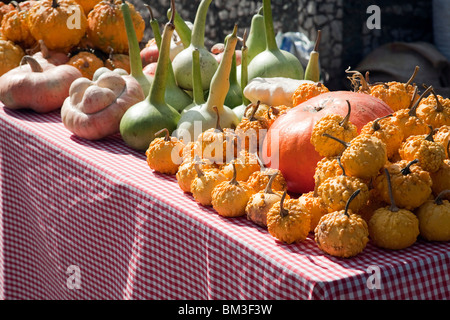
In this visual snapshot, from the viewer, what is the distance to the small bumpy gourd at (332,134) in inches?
67.7

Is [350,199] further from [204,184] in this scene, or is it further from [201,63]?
[201,63]

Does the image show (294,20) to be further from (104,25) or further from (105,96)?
(105,96)

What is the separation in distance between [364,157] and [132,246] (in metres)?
0.94

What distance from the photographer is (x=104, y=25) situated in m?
3.18

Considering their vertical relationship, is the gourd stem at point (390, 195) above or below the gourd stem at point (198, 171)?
above

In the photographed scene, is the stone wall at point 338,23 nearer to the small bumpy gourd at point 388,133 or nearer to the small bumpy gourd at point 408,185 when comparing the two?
the small bumpy gourd at point 388,133

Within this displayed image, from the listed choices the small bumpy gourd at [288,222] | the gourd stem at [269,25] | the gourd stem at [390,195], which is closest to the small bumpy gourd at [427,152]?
the gourd stem at [390,195]

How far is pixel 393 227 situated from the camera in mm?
1536

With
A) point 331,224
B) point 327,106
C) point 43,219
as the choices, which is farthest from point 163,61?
point 331,224

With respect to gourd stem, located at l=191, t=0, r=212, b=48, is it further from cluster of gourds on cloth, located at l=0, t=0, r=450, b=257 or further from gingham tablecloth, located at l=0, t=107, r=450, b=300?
gingham tablecloth, located at l=0, t=107, r=450, b=300

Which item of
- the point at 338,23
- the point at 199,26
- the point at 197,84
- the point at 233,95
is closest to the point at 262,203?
the point at 197,84

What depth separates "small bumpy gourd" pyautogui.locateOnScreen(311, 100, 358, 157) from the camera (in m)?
1.72

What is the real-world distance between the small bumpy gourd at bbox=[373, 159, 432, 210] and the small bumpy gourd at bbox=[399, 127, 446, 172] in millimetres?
33

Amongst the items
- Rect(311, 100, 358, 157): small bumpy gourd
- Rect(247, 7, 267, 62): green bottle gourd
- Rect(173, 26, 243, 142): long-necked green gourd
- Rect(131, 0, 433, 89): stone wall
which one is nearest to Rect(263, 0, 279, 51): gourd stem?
Rect(247, 7, 267, 62): green bottle gourd
